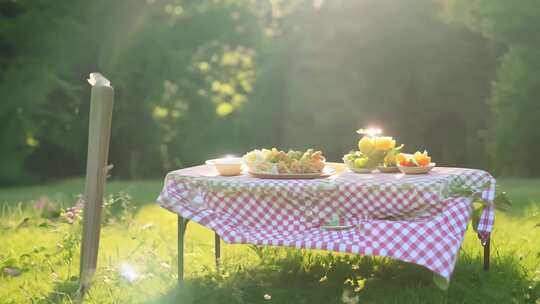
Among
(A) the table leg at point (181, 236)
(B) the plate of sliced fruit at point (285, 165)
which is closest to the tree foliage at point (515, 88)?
(B) the plate of sliced fruit at point (285, 165)

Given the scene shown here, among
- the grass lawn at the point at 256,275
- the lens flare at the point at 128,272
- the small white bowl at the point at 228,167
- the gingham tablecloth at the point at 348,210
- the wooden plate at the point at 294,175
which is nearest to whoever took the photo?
the gingham tablecloth at the point at 348,210

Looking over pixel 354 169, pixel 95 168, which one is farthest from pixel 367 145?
pixel 95 168

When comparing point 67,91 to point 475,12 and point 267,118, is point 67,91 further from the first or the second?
point 475,12

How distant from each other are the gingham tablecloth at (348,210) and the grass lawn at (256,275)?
364 mm

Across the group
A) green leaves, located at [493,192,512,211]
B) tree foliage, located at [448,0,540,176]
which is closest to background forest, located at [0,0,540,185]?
tree foliage, located at [448,0,540,176]

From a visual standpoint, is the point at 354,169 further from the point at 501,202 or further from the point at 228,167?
the point at 501,202

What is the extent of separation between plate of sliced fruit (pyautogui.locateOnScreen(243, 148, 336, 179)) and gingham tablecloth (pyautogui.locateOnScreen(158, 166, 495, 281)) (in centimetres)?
9

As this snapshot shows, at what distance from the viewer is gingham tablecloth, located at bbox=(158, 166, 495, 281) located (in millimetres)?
3648

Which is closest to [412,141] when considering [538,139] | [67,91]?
[538,139]

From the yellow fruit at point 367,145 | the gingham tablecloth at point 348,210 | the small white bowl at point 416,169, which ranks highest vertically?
the yellow fruit at point 367,145

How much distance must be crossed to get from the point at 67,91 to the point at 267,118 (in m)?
4.58

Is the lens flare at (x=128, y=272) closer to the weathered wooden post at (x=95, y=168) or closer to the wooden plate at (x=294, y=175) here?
the weathered wooden post at (x=95, y=168)

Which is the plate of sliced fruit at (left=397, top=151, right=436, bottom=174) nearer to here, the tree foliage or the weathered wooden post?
the weathered wooden post

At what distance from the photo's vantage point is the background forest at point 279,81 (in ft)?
42.6
